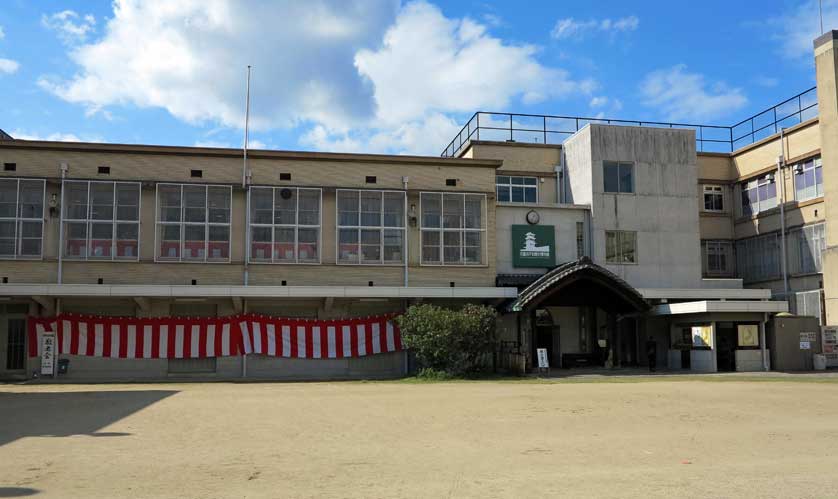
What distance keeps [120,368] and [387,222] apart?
41.6 ft

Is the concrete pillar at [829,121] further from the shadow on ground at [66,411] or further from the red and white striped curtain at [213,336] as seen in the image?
the shadow on ground at [66,411]

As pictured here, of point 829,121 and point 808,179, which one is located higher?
point 829,121

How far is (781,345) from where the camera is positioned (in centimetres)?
3073

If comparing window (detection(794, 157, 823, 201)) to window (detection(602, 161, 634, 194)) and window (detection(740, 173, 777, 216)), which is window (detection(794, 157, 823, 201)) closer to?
window (detection(740, 173, 777, 216))

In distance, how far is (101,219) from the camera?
30.4m

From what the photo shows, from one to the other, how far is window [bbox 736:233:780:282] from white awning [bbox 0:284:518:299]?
16748mm

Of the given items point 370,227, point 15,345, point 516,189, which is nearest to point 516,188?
point 516,189

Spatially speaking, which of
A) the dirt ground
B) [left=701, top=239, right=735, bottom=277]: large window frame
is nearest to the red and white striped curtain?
the dirt ground

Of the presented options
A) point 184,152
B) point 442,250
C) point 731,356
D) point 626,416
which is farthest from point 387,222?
point 626,416

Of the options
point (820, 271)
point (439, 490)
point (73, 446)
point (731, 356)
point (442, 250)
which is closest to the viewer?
point (439, 490)

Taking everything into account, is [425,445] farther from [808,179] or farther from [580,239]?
[808,179]

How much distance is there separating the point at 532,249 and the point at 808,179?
48.7 ft

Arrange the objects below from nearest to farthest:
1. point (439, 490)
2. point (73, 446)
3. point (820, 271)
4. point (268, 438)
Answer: point (439, 490) → point (73, 446) → point (268, 438) → point (820, 271)

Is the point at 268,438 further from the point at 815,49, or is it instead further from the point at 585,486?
the point at 815,49
